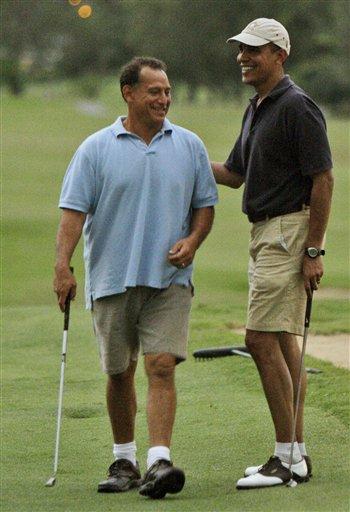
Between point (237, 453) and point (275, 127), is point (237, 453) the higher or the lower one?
the lower one

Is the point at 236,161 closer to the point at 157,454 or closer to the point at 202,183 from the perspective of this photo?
the point at 202,183

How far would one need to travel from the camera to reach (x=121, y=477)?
700 cm

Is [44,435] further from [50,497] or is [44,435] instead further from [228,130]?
[228,130]

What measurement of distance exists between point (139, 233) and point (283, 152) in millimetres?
796

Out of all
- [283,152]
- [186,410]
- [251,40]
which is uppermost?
[251,40]

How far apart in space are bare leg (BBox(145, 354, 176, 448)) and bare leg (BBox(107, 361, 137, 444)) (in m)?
0.23

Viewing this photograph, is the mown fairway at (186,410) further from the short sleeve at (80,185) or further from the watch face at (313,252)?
the short sleeve at (80,185)

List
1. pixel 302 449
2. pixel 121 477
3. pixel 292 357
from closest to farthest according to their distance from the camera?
1. pixel 121 477
2. pixel 302 449
3. pixel 292 357

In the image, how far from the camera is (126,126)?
715cm

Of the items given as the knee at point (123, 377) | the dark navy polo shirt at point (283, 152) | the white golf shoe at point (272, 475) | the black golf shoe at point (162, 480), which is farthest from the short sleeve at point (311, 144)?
the black golf shoe at point (162, 480)

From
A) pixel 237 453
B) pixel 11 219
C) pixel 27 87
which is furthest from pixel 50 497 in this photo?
pixel 27 87

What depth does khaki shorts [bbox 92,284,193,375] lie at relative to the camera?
7.02 meters

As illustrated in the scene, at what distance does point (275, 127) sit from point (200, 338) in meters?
5.63

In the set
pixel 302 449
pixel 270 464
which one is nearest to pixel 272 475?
pixel 270 464
